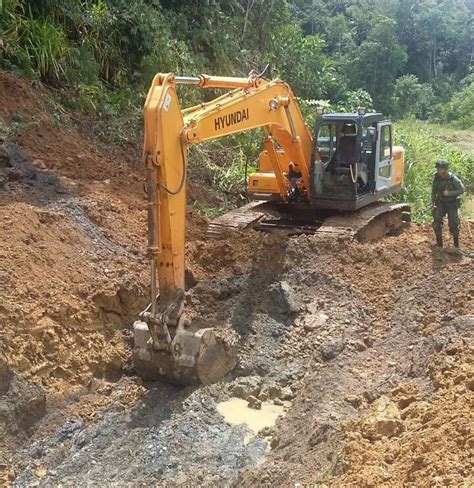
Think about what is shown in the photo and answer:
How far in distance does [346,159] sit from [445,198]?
1.52m

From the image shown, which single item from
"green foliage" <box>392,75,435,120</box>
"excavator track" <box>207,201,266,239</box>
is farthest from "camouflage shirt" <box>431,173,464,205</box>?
"green foliage" <box>392,75,435,120</box>

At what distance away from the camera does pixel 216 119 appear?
6.95m

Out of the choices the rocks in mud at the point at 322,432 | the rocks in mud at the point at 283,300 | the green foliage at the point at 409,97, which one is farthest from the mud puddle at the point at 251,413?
the green foliage at the point at 409,97

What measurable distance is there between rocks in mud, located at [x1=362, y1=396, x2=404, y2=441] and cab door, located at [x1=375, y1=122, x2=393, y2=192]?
533 cm

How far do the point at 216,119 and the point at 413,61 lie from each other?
40.0 m

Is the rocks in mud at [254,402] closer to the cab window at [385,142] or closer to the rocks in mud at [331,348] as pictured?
the rocks in mud at [331,348]

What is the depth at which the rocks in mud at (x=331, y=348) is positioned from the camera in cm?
710

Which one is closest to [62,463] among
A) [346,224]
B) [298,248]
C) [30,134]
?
[298,248]

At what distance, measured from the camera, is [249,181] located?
10.6 meters

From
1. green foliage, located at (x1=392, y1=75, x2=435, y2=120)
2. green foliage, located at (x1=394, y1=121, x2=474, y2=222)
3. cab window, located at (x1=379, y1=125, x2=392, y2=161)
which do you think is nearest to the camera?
cab window, located at (x1=379, y1=125, x2=392, y2=161)

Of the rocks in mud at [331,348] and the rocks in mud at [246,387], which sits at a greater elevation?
the rocks in mud at [331,348]

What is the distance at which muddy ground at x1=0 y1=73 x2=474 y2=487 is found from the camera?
5.21 meters

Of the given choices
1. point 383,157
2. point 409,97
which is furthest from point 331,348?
point 409,97

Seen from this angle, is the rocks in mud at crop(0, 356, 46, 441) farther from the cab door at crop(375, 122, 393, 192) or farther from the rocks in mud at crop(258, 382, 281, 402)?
the cab door at crop(375, 122, 393, 192)
